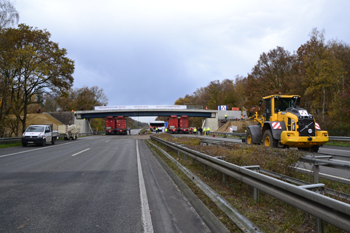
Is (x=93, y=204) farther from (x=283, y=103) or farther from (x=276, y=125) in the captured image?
(x=283, y=103)

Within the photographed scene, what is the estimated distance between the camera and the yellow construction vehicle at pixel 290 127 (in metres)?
9.86

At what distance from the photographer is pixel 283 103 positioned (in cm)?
1173

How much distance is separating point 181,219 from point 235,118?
204 feet

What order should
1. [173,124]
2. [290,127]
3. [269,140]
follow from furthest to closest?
[173,124] → [269,140] → [290,127]

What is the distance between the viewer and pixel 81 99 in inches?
2953

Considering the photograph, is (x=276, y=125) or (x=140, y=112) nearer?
(x=276, y=125)

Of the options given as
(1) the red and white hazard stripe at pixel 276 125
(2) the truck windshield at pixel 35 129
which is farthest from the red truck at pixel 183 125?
(1) the red and white hazard stripe at pixel 276 125

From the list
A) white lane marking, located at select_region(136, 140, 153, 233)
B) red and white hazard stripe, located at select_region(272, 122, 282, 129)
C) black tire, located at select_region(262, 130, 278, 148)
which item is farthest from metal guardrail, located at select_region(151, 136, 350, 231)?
red and white hazard stripe, located at select_region(272, 122, 282, 129)

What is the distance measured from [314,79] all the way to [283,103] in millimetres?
21234

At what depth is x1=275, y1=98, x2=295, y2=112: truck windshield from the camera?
1162cm

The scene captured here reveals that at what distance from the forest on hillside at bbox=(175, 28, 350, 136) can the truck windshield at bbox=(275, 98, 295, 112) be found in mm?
12461

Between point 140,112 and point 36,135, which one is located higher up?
point 140,112

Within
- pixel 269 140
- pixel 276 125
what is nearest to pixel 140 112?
pixel 269 140

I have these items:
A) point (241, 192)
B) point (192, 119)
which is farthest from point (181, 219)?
point (192, 119)
